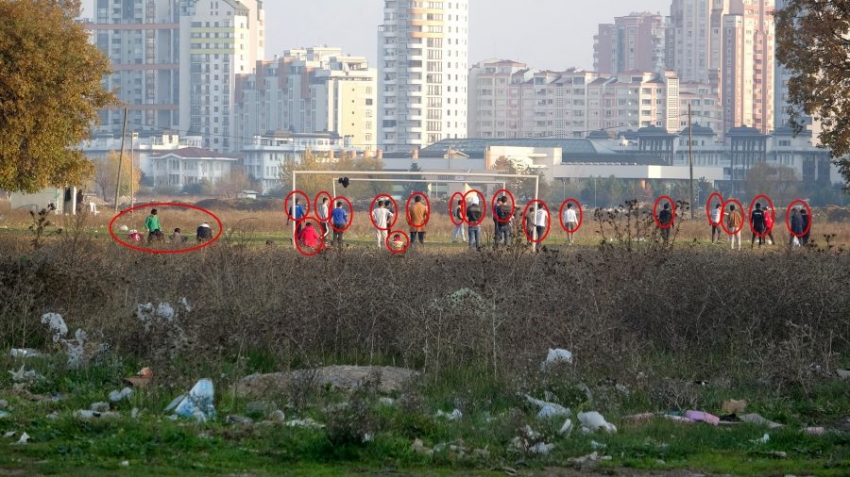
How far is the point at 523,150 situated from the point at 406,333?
346ft

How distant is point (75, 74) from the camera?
102ft

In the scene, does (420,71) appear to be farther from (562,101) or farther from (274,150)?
(274,150)

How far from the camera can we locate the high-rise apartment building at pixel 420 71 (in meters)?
172

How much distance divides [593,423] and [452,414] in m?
1.05

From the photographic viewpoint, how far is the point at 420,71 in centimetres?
17225

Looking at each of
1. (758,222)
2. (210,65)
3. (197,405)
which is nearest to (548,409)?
(197,405)

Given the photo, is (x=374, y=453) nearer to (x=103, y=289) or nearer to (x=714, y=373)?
(x=714, y=373)

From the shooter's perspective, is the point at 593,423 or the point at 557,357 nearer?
the point at 593,423

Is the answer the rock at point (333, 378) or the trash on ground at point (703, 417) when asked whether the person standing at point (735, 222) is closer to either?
the rock at point (333, 378)

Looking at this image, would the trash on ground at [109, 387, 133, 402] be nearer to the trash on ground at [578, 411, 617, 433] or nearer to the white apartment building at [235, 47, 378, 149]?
the trash on ground at [578, 411, 617, 433]

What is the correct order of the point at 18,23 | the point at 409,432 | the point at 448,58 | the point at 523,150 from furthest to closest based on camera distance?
the point at 448,58 < the point at 523,150 < the point at 18,23 < the point at 409,432

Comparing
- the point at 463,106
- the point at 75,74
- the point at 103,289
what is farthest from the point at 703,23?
the point at 103,289

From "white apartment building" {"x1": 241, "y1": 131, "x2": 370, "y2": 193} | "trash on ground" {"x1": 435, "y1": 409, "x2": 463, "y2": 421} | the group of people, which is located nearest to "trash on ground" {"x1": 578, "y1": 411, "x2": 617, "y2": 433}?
"trash on ground" {"x1": 435, "y1": 409, "x2": 463, "y2": 421}

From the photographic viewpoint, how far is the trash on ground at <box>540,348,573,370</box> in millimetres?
10594
